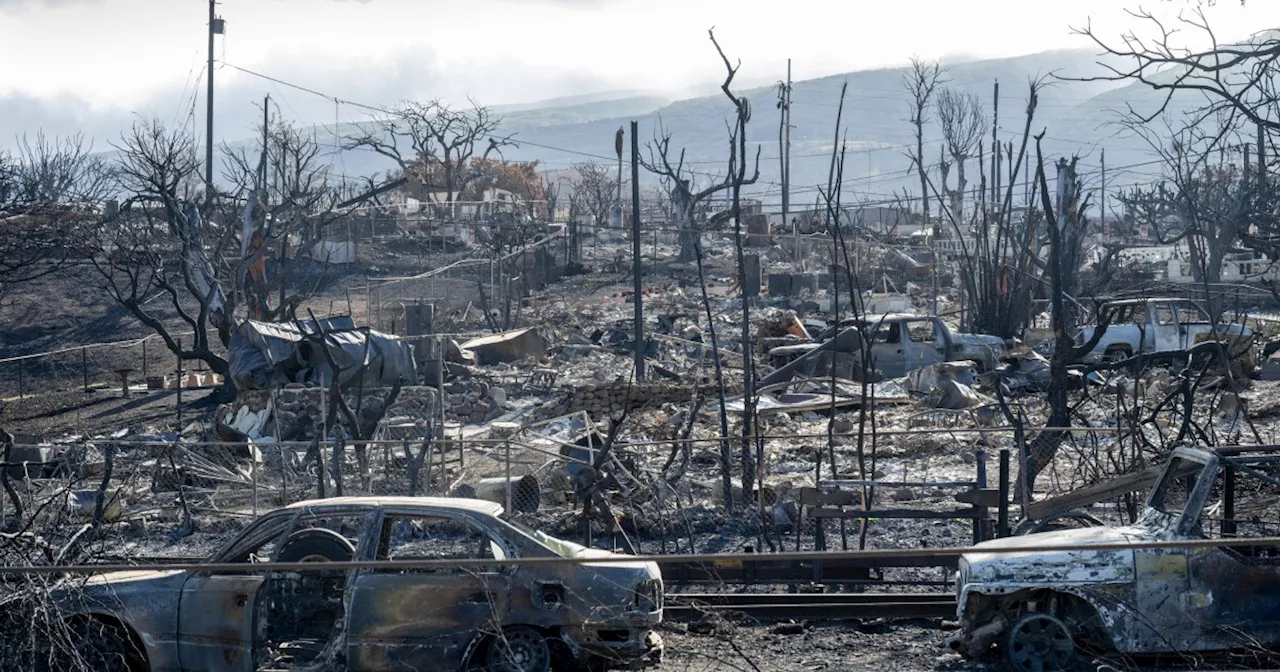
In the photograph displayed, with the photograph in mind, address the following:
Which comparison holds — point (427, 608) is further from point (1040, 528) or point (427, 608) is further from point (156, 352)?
point (156, 352)

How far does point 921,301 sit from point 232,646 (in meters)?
34.0

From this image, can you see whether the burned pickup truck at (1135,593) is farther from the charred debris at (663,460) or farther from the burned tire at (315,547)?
the burned tire at (315,547)

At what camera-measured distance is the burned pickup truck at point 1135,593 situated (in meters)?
7.86

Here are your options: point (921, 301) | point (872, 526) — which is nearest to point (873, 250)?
point (921, 301)

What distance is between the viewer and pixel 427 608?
7.83 m

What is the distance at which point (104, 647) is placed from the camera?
302 inches

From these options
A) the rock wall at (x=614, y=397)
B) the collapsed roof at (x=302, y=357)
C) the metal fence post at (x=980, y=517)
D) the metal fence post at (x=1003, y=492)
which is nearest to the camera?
the metal fence post at (x=1003, y=492)

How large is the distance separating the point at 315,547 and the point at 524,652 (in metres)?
1.68

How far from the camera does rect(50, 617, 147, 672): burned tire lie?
7.43 metres

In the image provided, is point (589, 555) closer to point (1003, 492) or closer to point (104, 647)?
point (104, 647)

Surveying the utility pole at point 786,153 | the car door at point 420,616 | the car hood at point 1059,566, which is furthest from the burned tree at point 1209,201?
the utility pole at point 786,153

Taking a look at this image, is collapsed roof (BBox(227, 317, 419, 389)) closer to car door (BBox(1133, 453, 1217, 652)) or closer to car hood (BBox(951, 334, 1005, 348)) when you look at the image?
car hood (BBox(951, 334, 1005, 348))

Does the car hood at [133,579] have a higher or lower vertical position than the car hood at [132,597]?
higher

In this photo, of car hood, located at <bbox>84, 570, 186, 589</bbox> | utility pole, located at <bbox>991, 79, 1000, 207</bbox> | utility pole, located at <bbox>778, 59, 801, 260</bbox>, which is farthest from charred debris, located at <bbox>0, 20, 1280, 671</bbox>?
utility pole, located at <bbox>991, 79, 1000, 207</bbox>
